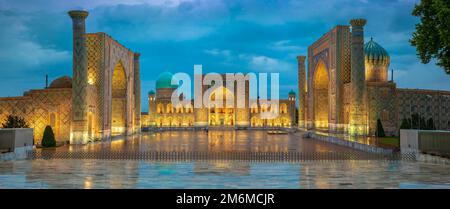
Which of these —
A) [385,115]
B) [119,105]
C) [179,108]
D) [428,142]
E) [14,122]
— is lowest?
[428,142]

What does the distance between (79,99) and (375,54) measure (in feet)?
86.0

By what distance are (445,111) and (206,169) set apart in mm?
29877

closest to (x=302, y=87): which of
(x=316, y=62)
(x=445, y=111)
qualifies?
(x=316, y=62)

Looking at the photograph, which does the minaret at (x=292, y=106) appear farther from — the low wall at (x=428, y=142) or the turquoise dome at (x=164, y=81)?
the low wall at (x=428, y=142)

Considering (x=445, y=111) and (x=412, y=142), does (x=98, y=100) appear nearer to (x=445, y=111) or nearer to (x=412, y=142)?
(x=412, y=142)

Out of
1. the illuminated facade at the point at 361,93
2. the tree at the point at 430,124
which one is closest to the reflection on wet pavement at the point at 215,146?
the illuminated facade at the point at 361,93

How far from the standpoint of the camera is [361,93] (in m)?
27.5

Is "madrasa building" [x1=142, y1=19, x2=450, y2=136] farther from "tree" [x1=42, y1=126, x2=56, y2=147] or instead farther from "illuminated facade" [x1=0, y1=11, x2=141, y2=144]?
"tree" [x1=42, y1=126, x2=56, y2=147]

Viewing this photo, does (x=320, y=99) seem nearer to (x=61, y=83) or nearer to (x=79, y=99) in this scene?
(x=61, y=83)

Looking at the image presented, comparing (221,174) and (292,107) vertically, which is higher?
(292,107)

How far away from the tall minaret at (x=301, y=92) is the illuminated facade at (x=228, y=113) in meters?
9.21

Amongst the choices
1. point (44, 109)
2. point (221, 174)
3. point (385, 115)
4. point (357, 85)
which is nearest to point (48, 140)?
point (44, 109)

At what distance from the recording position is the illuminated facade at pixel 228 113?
52100 millimetres

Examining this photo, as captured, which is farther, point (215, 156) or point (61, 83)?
point (61, 83)
